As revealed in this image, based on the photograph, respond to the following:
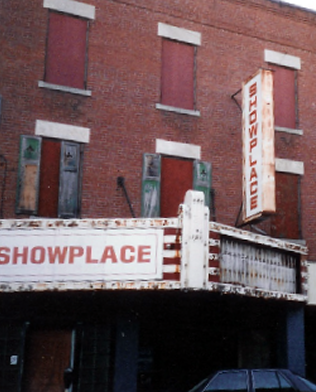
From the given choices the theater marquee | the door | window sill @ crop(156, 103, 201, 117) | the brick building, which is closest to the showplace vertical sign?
the brick building

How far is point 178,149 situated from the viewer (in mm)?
14461

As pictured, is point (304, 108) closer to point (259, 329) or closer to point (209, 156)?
point (209, 156)

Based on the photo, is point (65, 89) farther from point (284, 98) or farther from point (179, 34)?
point (284, 98)

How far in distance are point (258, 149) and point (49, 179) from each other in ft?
16.4

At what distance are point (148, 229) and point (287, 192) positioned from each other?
6.18 m

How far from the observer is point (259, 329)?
49.2 feet

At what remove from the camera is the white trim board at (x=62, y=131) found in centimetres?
1321

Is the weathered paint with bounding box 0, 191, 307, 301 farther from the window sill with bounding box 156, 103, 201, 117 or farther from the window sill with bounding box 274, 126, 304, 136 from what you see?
the window sill with bounding box 274, 126, 304, 136

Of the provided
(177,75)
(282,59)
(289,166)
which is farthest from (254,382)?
(282,59)

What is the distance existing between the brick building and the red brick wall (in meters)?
0.03

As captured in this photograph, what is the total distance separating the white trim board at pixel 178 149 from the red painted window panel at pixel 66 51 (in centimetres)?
252

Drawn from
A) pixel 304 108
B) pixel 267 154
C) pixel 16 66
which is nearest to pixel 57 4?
pixel 16 66

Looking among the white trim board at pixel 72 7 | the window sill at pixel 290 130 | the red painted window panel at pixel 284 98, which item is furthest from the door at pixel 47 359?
the red painted window panel at pixel 284 98

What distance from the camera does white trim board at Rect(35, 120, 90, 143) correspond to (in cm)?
1321
